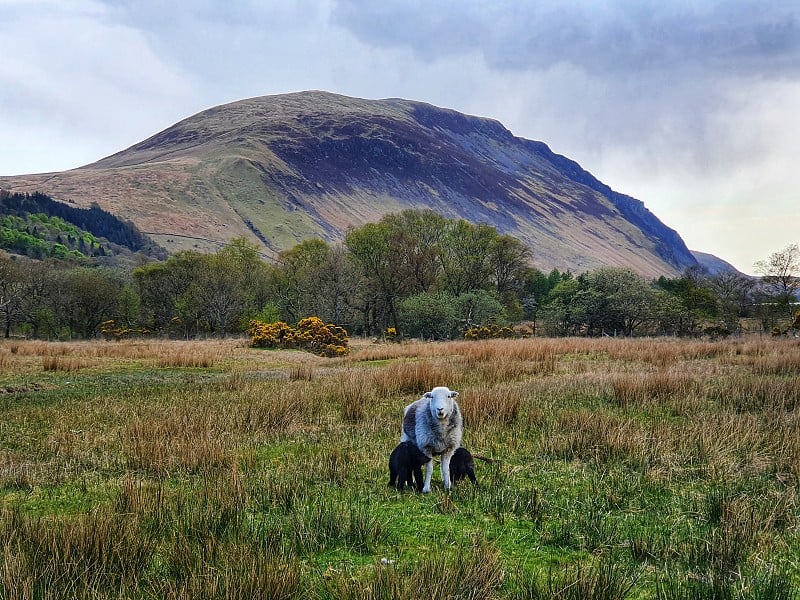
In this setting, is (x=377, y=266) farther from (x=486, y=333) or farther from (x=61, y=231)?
(x=61, y=231)

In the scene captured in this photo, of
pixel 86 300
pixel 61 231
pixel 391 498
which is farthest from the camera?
pixel 61 231

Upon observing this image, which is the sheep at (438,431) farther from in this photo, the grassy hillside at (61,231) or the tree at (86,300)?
the grassy hillside at (61,231)

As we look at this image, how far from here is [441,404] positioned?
578 cm

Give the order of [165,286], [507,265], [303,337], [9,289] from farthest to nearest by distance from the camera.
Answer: [507,265] → [165,286] → [9,289] → [303,337]

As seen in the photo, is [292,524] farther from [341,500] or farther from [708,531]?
[708,531]

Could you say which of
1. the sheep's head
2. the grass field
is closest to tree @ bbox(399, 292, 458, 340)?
the grass field

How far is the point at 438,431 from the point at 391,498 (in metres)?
0.90

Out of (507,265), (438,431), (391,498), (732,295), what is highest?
(507,265)

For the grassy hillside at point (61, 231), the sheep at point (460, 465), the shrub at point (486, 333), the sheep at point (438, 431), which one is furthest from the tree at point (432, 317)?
the grassy hillside at point (61, 231)

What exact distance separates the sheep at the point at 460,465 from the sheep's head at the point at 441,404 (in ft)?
1.78

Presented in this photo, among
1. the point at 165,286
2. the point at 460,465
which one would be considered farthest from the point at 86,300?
the point at 460,465

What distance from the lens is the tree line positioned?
165 ft

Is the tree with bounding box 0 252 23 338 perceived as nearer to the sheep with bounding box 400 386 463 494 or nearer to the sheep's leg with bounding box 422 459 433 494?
the sheep with bounding box 400 386 463 494

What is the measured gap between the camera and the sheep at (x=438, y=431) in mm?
5867
